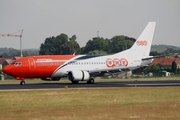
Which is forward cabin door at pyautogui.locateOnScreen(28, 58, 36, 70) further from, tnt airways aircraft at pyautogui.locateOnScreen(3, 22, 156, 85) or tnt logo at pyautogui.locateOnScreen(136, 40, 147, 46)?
tnt logo at pyautogui.locateOnScreen(136, 40, 147, 46)

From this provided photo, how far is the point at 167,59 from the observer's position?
530 ft

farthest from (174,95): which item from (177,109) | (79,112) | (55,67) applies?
(55,67)

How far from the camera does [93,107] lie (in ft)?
109

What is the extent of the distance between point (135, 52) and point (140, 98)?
3417cm

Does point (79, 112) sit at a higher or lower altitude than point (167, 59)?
lower

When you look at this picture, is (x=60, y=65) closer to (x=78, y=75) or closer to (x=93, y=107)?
(x=78, y=75)

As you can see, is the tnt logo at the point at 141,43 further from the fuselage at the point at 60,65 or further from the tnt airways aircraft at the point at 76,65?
the fuselage at the point at 60,65

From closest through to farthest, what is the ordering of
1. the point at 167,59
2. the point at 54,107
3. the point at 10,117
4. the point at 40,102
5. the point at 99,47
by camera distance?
the point at 10,117
the point at 54,107
the point at 40,102
the point at 167,59
the point at 99,47

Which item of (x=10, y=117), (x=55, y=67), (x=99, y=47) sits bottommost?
(x=10, y=117)

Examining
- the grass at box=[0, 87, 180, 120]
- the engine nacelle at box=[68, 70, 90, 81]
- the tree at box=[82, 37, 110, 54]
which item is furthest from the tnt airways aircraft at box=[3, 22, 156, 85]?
the tree at box=[82, 37, 110, 54]

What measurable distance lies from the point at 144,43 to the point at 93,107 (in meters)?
42.4

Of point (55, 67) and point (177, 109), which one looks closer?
point (177, 109)

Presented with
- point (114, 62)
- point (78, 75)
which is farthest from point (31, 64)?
point (114, 62)

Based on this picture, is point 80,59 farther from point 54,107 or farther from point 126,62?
point 54,107
